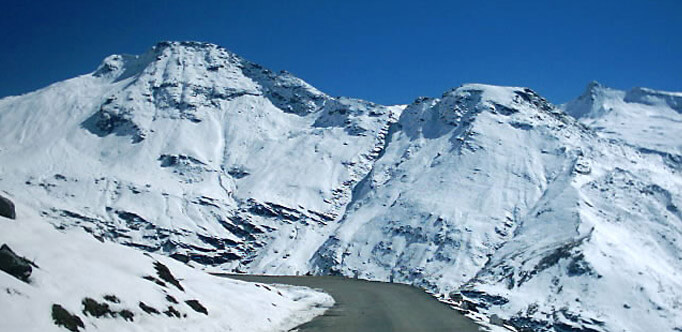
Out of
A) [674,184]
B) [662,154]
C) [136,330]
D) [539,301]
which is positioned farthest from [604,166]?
[136,330]

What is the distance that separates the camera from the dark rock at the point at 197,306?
113 feet

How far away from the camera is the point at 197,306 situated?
3469 centimetres

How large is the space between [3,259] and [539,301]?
70.5 metres

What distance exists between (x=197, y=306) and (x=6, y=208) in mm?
11951

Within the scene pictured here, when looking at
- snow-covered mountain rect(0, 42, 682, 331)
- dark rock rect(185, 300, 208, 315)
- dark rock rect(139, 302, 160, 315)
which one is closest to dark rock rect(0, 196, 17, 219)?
dark rock rect(139, 302, 160, 315)

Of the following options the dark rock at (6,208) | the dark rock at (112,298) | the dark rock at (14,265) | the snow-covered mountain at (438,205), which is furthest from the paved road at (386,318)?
the dark rock at (6,208)

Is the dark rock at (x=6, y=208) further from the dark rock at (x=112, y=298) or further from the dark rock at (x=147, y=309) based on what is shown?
the dark rock at (x=147, y=309)

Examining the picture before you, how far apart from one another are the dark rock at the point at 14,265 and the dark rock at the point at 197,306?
11020 mm

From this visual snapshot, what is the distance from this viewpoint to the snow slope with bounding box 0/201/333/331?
23.2 m

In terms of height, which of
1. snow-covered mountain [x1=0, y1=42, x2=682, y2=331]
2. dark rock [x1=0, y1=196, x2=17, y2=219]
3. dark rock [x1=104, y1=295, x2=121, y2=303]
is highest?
snow-covered mountain [x1=0, y1=42, x2=682, y2=331]

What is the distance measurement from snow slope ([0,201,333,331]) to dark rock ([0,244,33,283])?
17.9 inches

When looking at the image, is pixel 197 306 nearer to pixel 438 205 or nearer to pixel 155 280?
pixel 155 280

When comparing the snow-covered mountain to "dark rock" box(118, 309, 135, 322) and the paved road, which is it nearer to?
the paved road

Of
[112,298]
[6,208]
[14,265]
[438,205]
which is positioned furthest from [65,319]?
[438,205]
